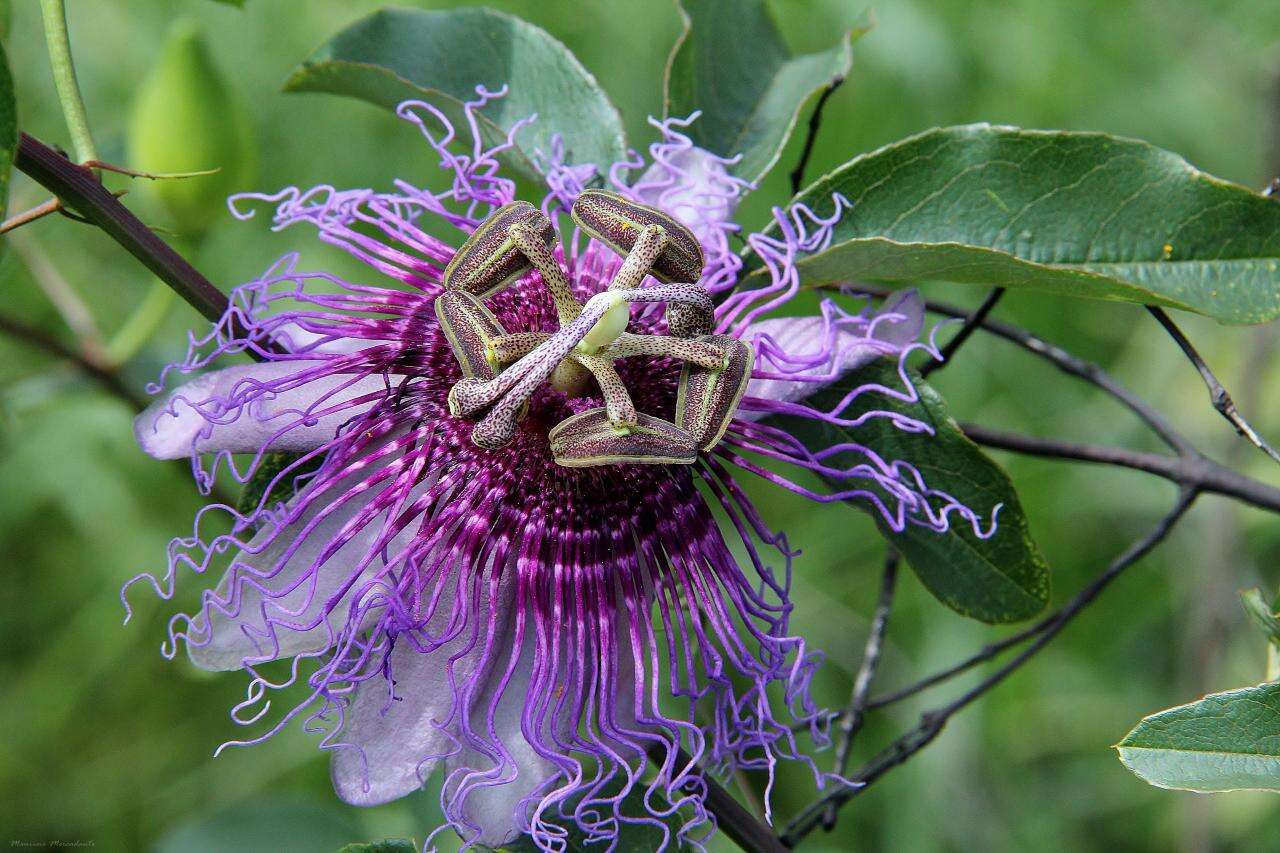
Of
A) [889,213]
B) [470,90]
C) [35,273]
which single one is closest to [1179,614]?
[889,213]

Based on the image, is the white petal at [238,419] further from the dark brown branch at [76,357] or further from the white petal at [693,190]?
the dark brown branch at [76,357]

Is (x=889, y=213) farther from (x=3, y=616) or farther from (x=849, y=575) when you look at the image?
(x=3, y=616)

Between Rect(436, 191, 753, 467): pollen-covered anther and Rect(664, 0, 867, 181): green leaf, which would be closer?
Rect(436, 191, 753, 467): pollen-covered anther

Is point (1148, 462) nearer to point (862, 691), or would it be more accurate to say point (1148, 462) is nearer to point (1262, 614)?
point (1262, 614)

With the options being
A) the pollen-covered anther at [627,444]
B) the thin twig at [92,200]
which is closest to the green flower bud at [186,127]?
the thin twig at [92,200]

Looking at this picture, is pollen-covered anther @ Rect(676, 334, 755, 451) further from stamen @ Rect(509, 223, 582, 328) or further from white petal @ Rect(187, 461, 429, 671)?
white petal @ Rect(187, 461, 429, 671)

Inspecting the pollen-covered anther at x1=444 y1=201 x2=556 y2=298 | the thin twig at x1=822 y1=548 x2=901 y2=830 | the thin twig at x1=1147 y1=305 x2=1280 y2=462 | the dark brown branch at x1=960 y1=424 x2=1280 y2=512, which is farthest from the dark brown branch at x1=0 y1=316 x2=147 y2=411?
the thin twig at x1=1147 y1=305 x2=1280 y2=462
